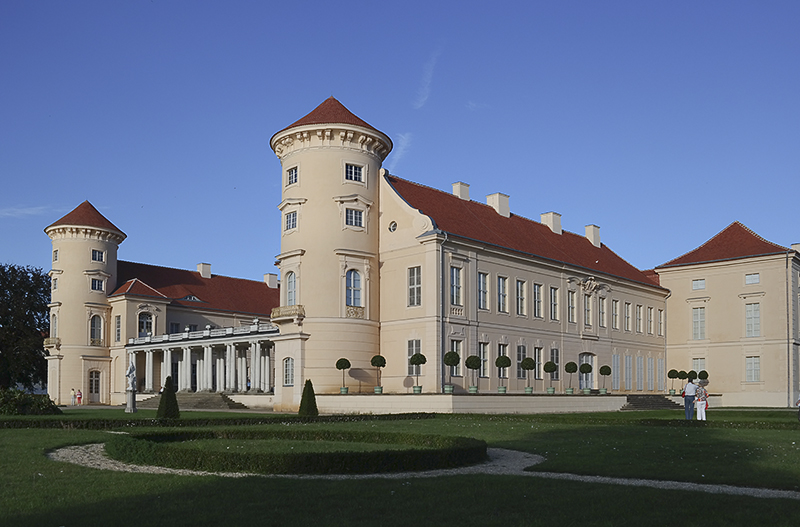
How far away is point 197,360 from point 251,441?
45674 millimetres

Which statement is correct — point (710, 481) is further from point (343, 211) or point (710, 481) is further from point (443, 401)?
point (343, 211)

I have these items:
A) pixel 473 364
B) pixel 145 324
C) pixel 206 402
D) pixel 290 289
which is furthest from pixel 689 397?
pixel 145 324

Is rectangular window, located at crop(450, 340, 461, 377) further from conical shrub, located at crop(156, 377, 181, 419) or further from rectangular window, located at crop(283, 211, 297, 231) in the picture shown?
conical shrub, located at crop(156, 377, 181, 419)

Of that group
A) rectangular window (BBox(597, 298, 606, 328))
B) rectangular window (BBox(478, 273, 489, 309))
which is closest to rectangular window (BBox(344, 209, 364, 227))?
rectangular window (BBox(478, 273, 489, 309))

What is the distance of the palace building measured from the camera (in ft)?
139

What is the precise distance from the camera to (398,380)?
4316 cm

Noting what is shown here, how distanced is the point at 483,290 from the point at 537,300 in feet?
18.2

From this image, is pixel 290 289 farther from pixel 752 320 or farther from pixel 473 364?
pixel 752 320

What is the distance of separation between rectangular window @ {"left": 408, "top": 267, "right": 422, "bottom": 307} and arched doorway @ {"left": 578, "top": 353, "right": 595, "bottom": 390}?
1485cm

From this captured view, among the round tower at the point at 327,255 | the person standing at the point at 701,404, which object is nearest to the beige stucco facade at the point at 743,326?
the round tower at the point at 327,255

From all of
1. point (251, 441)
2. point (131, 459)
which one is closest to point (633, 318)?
point (251, 441)

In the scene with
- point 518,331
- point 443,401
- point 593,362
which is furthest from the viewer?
point 593,362

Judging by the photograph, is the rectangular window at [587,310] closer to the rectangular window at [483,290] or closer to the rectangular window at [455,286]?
the rectangular window at [483,290]

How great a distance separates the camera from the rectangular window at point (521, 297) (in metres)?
47.8
